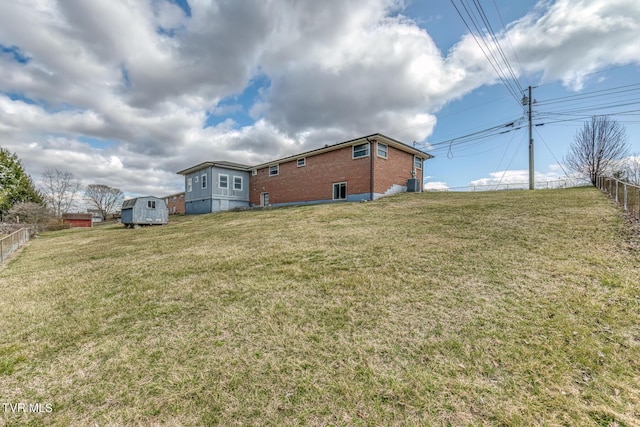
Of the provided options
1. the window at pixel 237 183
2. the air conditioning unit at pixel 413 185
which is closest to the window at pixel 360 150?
the air conditioning unit at pixel 413 185

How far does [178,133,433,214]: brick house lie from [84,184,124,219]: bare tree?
128ft

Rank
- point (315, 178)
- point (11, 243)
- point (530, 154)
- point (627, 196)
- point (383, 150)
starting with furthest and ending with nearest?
1. point (530, 154)
2. point (315, 178)
3. point (383, 150)
4. point (11, 243)
5. point (627, 196)

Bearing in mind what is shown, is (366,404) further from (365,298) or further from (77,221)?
(77,221)

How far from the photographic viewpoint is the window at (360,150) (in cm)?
1885

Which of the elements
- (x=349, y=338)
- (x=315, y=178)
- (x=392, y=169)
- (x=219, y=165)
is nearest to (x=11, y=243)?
(x=219, y=165)

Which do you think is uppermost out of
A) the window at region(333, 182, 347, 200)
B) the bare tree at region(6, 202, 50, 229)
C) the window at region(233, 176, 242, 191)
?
the window at region(233, 176, 242, 191)

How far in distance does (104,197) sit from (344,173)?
177 feet

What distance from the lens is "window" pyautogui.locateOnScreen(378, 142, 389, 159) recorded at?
19.1m

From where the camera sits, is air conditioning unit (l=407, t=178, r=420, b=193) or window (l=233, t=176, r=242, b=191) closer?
air conditioning unit (l=407, t=178, r=420, b=193)

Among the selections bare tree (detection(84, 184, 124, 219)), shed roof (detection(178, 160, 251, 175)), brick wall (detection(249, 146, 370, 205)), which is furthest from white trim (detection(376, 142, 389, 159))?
bare tree (detection(84, 184, 124, 219))

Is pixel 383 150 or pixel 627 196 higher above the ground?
pixel 383 150

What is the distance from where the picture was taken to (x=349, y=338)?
3.59 m

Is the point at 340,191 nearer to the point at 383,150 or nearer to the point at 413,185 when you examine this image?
the point at 383,150

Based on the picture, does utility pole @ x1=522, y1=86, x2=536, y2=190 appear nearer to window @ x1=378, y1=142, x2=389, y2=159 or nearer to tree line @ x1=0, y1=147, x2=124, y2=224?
window @ x1=378, y1=142, x2=389, y2=159
